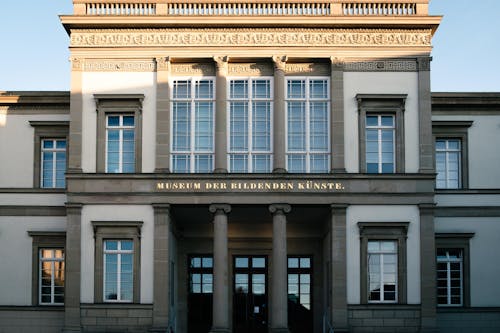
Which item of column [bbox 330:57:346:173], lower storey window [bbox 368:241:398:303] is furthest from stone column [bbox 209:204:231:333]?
lower storey window [bbox 368:241:398:303]

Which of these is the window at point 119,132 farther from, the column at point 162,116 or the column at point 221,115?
the column at point 221,115

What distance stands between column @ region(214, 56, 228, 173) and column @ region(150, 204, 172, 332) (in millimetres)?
2512

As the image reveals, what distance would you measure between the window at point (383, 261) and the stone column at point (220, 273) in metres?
4.85

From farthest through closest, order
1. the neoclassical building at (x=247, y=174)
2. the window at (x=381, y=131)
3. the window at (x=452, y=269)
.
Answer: the window at (x=452, y=269), the window at (x=381, y=131), the neoclassical building at (x=247, y=174)

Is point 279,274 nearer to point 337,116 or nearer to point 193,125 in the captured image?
point 337,116

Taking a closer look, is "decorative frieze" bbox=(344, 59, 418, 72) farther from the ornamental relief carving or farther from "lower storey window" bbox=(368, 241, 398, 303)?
"lower storey window" bbox=(368, 241, 398, 303)

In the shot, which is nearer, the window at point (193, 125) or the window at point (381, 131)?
the window at point (381, 131)

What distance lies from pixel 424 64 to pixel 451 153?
4.63m

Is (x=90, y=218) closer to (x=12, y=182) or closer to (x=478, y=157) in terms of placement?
(x=12, y=182)

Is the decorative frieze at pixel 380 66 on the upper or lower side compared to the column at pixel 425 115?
upper

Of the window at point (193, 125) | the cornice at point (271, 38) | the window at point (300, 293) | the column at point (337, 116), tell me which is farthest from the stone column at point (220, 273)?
the cornice at point (271, 38)

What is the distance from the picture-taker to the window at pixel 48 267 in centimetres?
3284

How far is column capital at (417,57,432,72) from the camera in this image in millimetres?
31453

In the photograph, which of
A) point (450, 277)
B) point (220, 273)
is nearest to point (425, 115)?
point (450, 277)
